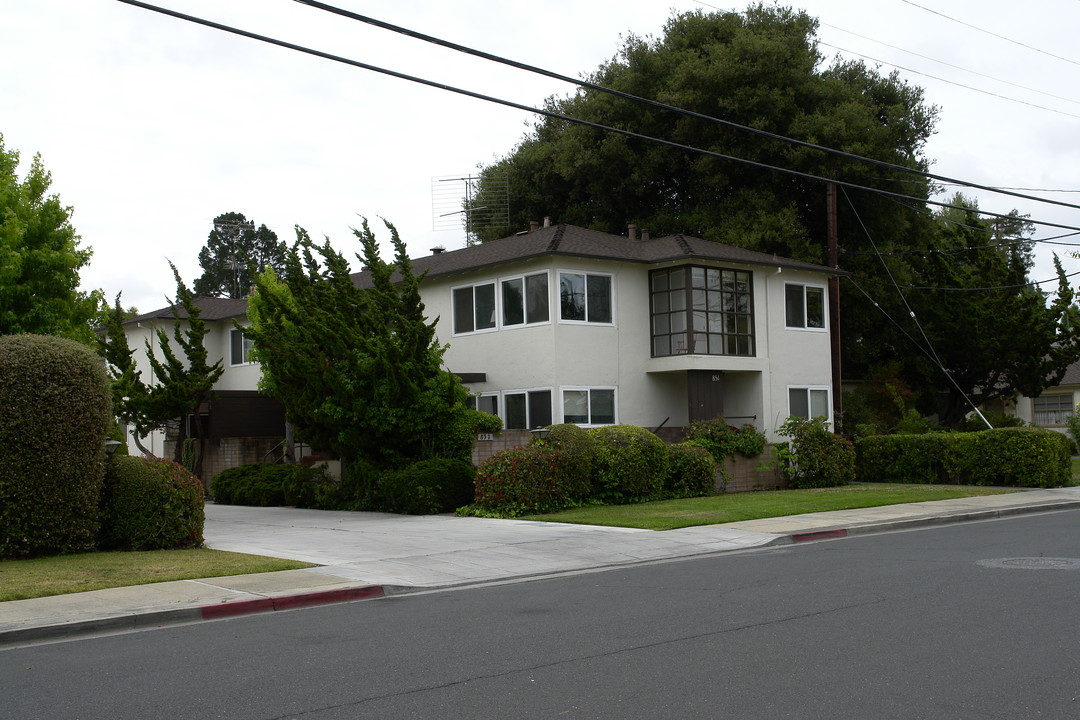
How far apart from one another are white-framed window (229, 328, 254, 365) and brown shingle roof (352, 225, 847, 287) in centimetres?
826

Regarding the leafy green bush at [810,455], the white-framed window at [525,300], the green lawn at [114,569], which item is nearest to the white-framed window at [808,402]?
the leafy green bush at [810,455]

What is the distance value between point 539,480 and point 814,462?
29.8 ft

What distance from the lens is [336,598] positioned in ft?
36.8

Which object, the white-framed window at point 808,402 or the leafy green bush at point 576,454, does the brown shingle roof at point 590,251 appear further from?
the leafy green bush at point 576,454

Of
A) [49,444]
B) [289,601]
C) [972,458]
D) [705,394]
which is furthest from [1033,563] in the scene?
[705,394]

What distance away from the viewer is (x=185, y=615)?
33.0ft

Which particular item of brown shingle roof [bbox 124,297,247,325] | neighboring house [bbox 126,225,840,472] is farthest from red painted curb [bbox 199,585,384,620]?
brown shingle roof [bbox 124,297,247,325]

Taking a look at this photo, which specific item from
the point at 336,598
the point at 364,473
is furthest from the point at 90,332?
the point at 336,598

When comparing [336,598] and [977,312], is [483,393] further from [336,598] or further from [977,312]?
[977,312]

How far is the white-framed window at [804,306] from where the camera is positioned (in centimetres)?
2938

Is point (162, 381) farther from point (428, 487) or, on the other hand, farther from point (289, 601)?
point (289, 601)

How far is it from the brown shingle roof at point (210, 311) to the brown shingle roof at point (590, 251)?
360 inches

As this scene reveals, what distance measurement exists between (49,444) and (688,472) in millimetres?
13725

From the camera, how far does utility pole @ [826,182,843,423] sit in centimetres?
2869
